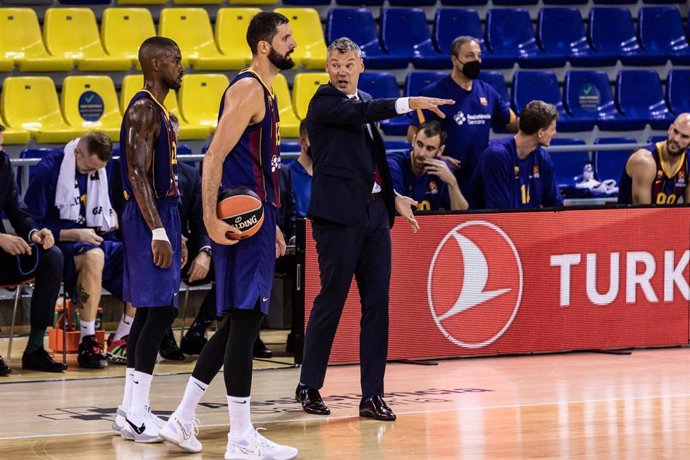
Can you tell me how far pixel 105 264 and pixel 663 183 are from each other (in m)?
4.16

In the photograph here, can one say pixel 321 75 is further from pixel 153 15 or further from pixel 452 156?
pixel 452 156

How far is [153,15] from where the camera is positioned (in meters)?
12.9

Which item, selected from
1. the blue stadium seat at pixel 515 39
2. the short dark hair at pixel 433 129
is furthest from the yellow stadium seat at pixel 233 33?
the short dark hair at pixel 433 129

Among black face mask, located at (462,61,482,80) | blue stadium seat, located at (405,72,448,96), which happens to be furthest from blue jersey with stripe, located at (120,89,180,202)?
blue stadium seat, located at (405,72,448,96)

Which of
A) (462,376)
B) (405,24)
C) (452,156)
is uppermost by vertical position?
(405,24)

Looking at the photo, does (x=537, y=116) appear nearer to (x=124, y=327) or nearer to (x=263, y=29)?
(x=124, y=327)

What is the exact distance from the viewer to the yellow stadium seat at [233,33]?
12.5 meters

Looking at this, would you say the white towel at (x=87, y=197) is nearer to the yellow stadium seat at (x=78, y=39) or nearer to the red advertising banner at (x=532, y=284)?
the red advertising banner at (x=532, y=284)

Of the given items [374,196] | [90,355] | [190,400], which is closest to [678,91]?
[90,355]

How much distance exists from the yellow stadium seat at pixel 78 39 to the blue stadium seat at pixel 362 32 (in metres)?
2.19

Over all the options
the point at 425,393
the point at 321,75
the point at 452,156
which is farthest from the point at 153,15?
the point at 425,393

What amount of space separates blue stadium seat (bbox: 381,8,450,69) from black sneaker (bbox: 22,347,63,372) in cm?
591

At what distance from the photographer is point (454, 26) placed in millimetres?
13641

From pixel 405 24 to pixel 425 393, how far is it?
6.58 m
